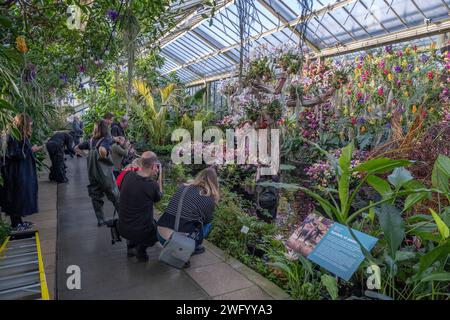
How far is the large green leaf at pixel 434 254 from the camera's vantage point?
155 cm

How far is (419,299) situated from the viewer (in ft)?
5.72

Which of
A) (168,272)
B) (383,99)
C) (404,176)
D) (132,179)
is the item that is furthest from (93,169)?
(383,99)

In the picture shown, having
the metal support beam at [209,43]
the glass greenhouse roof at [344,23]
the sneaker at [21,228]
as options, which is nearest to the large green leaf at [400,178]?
the glass greenhouse roof at [344,23]

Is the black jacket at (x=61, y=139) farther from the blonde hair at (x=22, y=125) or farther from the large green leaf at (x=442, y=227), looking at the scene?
the large green leaf at (x=442, y=227)

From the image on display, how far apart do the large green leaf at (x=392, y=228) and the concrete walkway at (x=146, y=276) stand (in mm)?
667

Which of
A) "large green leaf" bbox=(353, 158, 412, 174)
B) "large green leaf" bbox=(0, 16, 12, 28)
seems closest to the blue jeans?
"large green leaf" bbox=(353, 158, 412, 174)

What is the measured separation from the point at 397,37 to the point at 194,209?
6591mm

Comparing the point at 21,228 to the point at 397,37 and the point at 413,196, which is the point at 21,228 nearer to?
the point at 413,196

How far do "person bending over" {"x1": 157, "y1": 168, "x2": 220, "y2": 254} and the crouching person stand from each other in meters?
0.11

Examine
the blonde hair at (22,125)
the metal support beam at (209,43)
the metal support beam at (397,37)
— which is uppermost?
the metal support beam at (209,43)

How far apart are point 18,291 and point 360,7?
7.49 m

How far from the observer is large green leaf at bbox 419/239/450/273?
1.55 metres

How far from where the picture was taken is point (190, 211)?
256cm
